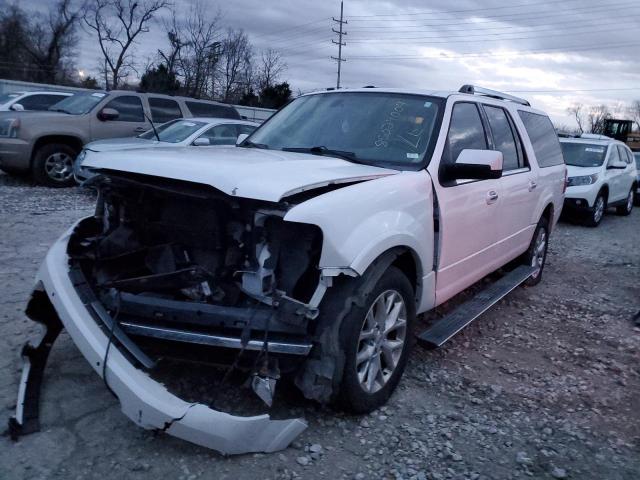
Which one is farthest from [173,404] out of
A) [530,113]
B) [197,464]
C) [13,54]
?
[13,54]

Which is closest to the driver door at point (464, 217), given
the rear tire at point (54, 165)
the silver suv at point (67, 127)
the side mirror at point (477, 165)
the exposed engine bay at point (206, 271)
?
the side mirror at point (477, 165)

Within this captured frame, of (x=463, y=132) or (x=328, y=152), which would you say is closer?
(x=328, y=152)

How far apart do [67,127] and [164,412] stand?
30.0 feet

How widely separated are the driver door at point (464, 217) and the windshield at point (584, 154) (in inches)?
320

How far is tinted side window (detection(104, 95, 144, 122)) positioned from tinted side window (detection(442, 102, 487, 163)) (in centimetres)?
846

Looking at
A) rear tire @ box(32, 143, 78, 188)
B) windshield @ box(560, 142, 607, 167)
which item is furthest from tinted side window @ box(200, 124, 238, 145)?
windshield @ box(560, 142, 607, 167)

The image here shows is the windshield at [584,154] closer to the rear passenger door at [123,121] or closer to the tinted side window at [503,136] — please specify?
the tinted side window at [503,136]

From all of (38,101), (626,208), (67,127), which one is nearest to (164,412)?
(67,127)

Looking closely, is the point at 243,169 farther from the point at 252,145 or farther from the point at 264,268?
the point at 252,145

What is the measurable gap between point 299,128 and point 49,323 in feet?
7.18

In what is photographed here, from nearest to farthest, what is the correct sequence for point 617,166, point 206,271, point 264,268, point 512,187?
point 264,268, point 206,271, point 512,187, point 617,166

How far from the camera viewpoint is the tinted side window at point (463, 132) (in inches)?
154

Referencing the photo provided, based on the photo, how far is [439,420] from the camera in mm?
3209

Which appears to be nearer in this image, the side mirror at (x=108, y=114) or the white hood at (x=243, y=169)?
the white hood at (x=243, y=169)
